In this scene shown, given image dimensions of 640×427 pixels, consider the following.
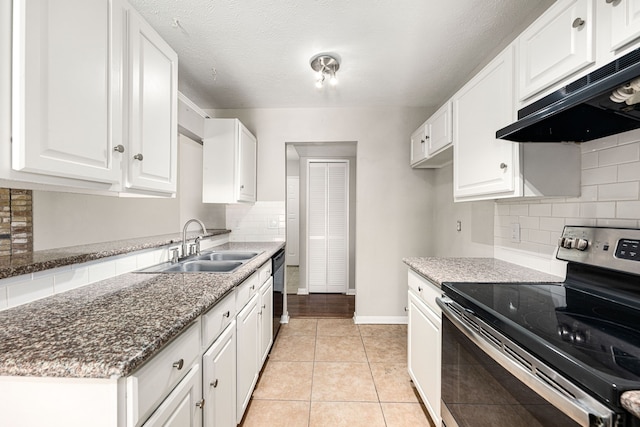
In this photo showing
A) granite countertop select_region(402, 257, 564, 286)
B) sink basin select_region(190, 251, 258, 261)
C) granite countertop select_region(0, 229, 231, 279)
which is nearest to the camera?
granite countertop select_region(0, 229, 231, 279)

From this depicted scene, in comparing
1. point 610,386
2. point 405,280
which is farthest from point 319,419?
point 405,280

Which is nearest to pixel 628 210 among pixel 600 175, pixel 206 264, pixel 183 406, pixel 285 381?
pixel 600 175

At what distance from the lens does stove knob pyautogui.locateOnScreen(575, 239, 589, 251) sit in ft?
3.97

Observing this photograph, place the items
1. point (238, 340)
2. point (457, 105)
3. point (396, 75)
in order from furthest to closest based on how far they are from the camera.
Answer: point (396, 75)
point (457, 105)
point (238, 340)

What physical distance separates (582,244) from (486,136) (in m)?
0.70

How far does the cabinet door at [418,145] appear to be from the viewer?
2.51 m

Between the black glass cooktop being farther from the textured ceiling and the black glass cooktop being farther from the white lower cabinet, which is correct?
the textured ceiling

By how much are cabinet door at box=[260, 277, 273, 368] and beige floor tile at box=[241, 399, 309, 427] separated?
300 millimetres

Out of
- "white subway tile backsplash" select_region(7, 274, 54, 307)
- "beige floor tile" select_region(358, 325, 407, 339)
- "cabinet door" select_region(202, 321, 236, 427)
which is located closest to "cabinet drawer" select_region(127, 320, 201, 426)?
"cabinet door" select_region(202, 321, 236, 427)

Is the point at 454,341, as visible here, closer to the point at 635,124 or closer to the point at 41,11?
the point at 635,124

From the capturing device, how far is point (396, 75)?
7.71ft

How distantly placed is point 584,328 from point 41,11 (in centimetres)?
183

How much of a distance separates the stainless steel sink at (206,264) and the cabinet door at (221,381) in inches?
16.4

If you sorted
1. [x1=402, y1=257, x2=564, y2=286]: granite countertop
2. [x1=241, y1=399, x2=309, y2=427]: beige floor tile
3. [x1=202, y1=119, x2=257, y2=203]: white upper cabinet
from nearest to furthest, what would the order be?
1. [x1=402, y1=257, x2=564, y2=286]: granite countertop
2. [x1=241, y1=399, x2=309, y2=427]: beige floor tile
3. [x1=202, y1=119, x2=257, y2=203]: white upper cabinet
